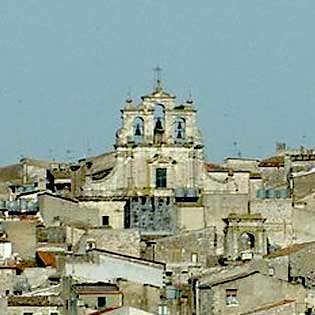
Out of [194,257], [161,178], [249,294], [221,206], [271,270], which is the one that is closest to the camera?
[249,294]

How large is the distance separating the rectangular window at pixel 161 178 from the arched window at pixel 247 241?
7.50 m

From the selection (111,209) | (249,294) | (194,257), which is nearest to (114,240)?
(194,257)

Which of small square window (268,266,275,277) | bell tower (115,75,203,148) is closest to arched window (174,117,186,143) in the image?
bell tower (115,75,203,148)

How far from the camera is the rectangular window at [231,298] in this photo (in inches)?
2050

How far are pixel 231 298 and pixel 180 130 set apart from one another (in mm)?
19680

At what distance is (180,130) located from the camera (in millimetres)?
71188

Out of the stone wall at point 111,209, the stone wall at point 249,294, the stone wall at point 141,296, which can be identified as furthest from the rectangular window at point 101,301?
the stone wall at point 111,209

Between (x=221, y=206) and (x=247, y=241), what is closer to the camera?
(x=247, y=241)

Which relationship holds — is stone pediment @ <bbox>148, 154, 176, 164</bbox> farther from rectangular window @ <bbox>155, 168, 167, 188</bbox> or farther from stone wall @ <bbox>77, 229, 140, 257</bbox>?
stone wall @ <bbox>77, 229, 140, 257</bbox>

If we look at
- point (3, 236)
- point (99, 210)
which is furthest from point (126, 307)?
point (99, 210)

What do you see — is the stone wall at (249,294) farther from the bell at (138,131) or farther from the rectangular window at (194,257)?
the bell at (138,131)

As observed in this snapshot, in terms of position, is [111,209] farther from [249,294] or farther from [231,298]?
[249,294]

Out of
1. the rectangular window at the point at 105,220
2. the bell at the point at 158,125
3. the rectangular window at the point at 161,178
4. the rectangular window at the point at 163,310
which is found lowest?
the rectangular window at the point at 163,310

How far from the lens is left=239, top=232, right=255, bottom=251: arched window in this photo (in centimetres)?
6297
